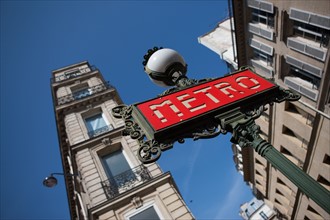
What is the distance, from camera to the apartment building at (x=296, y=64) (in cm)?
1304

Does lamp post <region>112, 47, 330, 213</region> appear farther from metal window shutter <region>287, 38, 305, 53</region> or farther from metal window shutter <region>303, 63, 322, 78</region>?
metal window shutter <region>287, 38, 305, 53</region>

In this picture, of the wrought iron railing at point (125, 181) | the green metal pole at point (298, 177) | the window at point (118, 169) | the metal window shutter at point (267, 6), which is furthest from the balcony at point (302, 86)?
the green metal pole at point (298, 177)

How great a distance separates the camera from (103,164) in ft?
58.0

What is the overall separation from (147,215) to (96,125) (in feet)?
30.0

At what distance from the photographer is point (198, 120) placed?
3766 millimetres

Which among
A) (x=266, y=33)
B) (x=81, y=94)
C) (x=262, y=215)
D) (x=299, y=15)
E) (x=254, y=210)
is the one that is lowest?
(x=299, y=15)

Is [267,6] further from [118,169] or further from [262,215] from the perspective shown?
[262,215]

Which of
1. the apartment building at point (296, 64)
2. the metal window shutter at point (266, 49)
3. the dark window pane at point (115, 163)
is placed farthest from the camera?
the dark window pane at point (115, 163)

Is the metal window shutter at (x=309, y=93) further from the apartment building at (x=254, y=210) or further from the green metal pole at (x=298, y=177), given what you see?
the apartment building at (x=254, y=210)

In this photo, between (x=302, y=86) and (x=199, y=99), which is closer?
(x=199, y=99)

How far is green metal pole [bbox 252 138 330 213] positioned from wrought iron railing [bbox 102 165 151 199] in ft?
42.4

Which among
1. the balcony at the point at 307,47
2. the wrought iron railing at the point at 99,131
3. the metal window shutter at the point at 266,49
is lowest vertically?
the balcony at the point at 307,47

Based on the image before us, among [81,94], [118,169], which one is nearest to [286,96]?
[118,169]

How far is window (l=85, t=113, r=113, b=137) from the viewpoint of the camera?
1993cm
